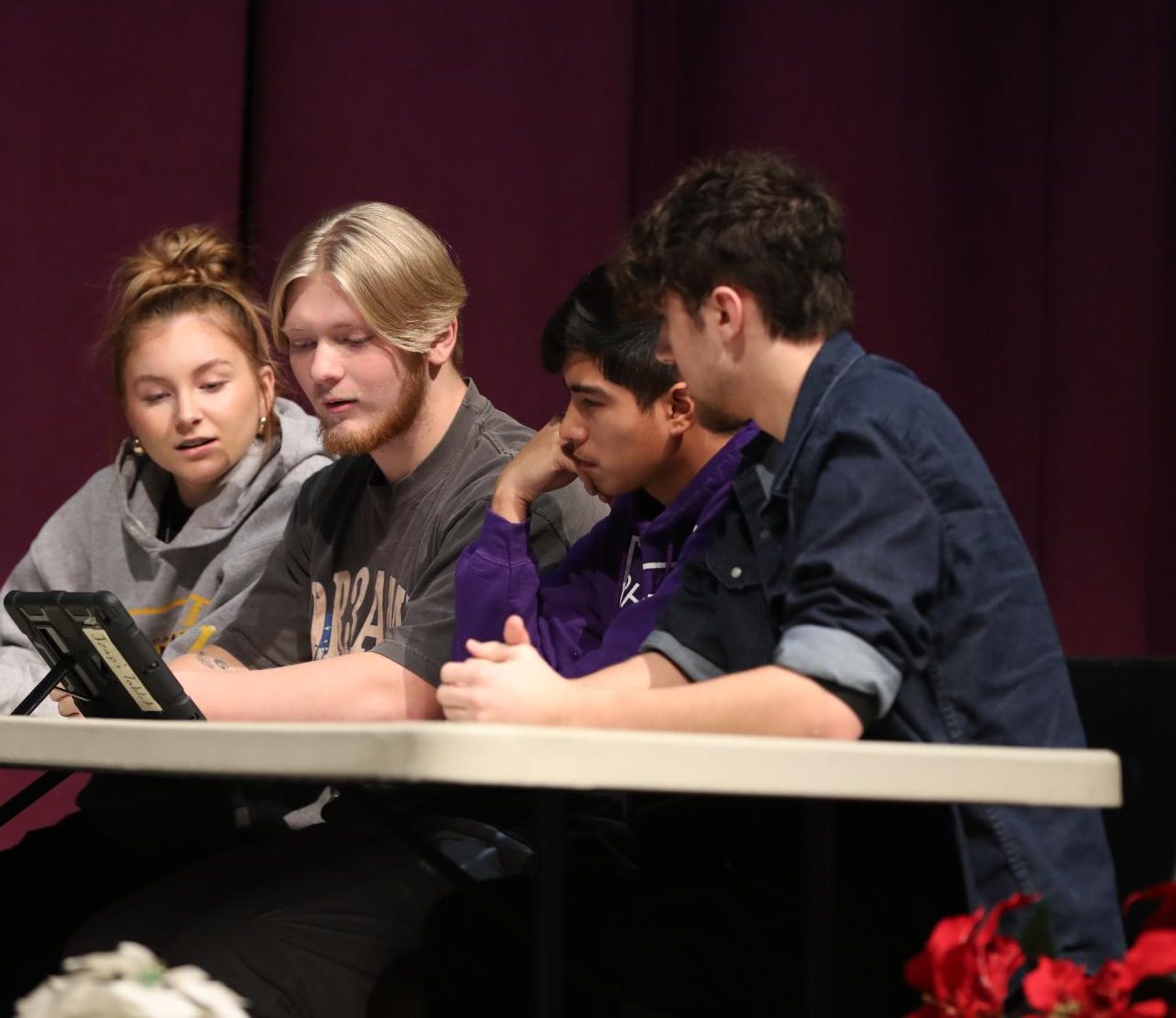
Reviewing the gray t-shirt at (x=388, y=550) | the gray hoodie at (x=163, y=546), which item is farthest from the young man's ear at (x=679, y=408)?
the gray hoodie at (x=163, y=546)

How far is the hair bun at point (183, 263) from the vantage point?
2471mm

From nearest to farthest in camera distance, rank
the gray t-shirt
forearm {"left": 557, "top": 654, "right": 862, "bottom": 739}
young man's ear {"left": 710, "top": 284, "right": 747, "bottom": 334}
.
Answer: forearm {"left": 557, "top": 654, "right": 862, "bottom": 739} < young man's ear {"left": 710, "top": 284, "right": 747, "bottom": 334} < the gray t-shirt

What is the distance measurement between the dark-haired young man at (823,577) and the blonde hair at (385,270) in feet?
2.01

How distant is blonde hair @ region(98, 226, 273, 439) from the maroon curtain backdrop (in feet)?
1.37

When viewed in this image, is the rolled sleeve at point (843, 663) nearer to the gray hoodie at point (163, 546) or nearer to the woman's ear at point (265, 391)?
the gray hoodie at point (163, 546)

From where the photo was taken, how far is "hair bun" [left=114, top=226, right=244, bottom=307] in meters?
2.47

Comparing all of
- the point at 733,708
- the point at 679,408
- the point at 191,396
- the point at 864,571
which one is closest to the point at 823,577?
the point at 864,571

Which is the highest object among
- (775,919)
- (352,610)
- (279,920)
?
(352,610)

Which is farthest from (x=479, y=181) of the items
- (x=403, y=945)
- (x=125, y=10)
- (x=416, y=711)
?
(x=403, y=945)

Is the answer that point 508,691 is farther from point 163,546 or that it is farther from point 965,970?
point 163,546

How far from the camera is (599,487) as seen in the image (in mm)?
1862

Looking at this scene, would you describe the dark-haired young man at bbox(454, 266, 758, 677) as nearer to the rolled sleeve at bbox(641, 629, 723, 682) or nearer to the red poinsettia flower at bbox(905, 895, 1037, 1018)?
the rolled sleeve at bbox(641, 629, 723, 682)

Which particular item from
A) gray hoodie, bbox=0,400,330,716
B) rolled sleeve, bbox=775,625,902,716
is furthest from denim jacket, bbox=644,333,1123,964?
gray hoodie, bbox=0,400,330,716

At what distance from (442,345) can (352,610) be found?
362 mm
